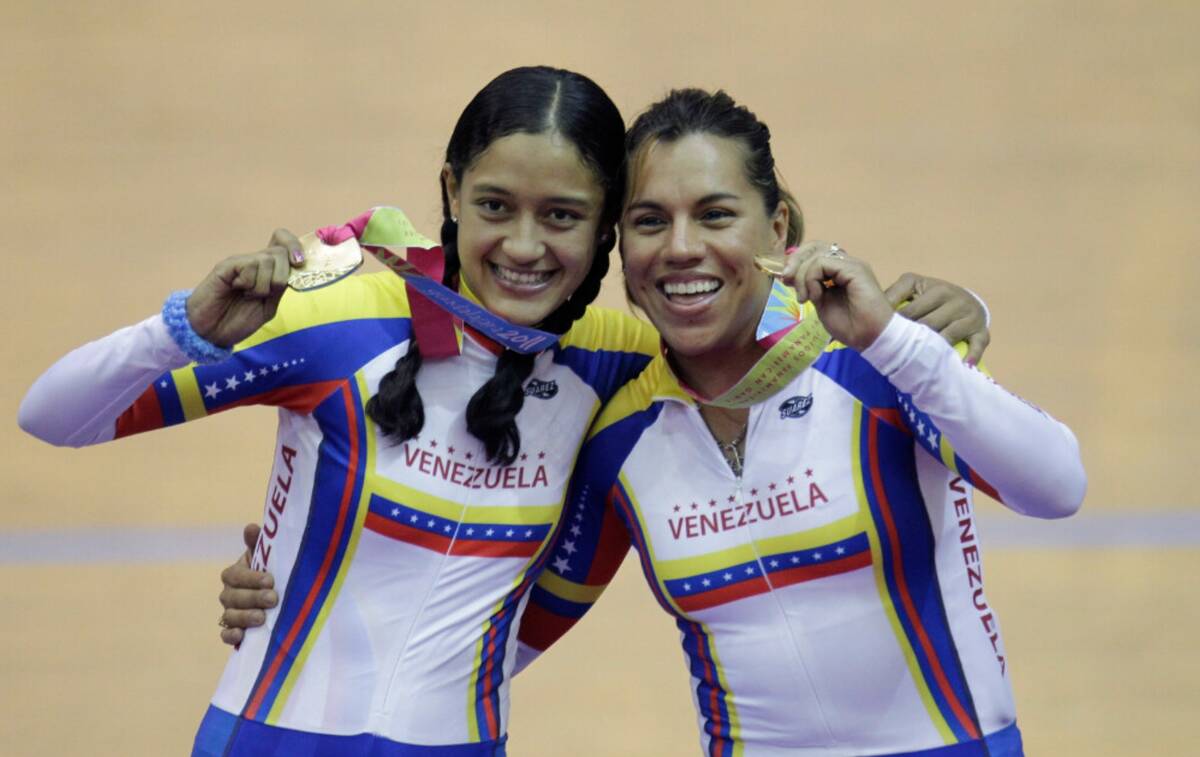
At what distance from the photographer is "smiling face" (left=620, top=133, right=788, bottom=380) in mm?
2113

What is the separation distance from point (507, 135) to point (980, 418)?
72cm

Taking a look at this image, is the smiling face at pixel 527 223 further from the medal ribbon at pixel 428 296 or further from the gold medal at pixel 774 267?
the gold medal at pixel 774 267

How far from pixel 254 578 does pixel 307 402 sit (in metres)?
0.26

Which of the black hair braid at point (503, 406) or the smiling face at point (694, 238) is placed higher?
the smiling face at point (694, 238)

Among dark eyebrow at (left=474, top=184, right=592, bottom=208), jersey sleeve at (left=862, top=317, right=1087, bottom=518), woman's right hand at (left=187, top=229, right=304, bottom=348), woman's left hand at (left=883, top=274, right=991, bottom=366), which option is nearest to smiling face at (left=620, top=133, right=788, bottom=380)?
dark eyebrow at (left=474, top=184, right=592, bottom=208)

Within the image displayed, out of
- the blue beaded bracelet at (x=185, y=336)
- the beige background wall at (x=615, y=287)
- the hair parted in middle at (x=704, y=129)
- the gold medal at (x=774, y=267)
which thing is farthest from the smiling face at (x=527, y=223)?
the beige background wall at (x=615, y=287)

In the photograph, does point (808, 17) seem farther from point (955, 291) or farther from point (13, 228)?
point (955, 291)

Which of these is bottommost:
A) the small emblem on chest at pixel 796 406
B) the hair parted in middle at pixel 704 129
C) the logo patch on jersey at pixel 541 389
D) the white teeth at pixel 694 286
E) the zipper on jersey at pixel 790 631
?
the zipper on jersey at pixel 790 631

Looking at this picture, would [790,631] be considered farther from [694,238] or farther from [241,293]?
[241,293]

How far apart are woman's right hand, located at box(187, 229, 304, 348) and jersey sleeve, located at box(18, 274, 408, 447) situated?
0.05 m

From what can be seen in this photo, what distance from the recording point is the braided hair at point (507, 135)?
2047 millimetres

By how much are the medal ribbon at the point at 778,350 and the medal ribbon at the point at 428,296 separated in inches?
10.6

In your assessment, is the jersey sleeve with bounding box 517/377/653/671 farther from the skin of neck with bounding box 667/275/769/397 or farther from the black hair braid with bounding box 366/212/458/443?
the black hair braid with bounding box 366/212/458/443

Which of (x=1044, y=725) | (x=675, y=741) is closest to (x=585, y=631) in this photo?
(x=675, y=741)
